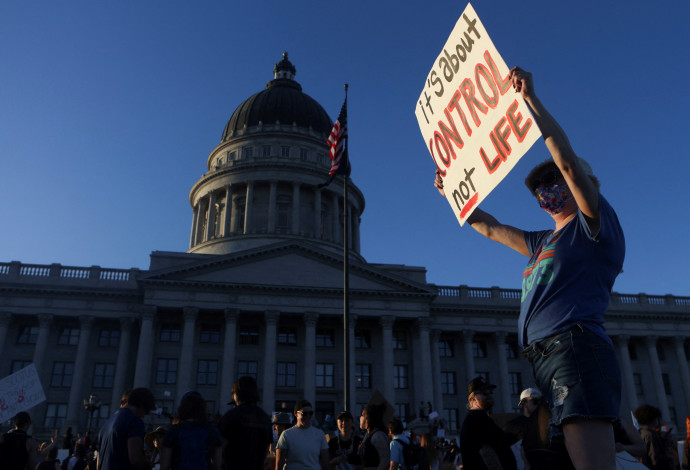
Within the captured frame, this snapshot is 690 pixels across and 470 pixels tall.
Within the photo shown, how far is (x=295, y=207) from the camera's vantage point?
208ft

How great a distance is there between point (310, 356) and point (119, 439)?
38878 mm

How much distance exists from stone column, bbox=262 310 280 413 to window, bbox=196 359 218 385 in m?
4.43

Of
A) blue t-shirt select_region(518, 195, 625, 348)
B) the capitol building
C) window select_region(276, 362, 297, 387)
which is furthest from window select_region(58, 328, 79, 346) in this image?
blue t-shirt select_region(518, 195, 625, 348)

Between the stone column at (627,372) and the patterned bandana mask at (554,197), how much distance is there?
177 feet

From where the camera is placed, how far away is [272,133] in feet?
230

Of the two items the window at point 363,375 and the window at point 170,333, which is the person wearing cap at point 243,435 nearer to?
the window at point 363,375

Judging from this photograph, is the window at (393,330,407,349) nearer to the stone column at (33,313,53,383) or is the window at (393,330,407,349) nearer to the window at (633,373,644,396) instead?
the window at (633,373,644,396)

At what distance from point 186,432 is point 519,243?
15.0 feet

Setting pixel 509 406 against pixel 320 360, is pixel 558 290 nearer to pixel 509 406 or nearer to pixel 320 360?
pixel 320 360

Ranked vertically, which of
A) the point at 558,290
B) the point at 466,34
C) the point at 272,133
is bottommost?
the point at 558,290

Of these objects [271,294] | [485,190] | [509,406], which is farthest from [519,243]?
[509,406]

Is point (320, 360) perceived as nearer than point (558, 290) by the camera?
No

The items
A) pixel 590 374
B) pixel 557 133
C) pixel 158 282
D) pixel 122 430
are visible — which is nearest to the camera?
pixel 590 374

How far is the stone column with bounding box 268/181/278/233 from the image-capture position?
6141 cm
